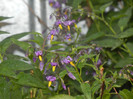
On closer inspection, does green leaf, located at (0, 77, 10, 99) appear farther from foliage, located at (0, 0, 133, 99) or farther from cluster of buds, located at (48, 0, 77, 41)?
cluster of buds, located at (48, 0, 77, 41)

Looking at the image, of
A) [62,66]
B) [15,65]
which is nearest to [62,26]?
[62,66]

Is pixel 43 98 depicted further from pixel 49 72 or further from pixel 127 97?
pixel 127 97

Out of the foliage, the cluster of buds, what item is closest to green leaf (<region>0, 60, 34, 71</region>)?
the foliage

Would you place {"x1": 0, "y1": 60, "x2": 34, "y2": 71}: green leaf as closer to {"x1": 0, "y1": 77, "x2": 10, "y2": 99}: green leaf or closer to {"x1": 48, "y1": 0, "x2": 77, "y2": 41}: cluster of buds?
{"x1": 0, "y1": 77, "x2": 10, "y2": 99}: green leaf

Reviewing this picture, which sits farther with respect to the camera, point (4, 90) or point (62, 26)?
point (62, 26)

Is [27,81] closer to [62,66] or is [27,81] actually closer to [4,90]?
[4,90]

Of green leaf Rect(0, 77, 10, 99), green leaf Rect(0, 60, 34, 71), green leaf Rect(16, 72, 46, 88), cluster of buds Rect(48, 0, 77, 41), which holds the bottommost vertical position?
green leaf Rect(0, 77, 10, 99)

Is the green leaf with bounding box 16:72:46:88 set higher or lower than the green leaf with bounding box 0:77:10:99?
higher

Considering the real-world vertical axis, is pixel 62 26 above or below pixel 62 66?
above

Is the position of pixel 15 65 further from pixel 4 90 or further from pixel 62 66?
pixel 62 66

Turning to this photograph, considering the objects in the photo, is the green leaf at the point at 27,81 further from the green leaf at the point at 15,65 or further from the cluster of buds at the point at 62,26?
the cluster of buds at the point at 62,26

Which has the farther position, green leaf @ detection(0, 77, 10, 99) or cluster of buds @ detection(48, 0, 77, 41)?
cluster of buds @ detection(48, 0, 77, 41)
